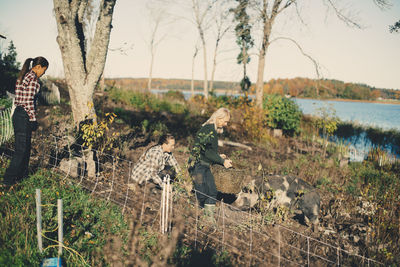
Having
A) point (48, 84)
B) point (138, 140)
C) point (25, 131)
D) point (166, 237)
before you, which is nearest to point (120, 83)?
point (48, 84)

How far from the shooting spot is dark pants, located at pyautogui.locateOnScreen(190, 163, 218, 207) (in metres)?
3.53

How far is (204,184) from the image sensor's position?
11.6 feet

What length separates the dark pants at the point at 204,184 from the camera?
353 cm

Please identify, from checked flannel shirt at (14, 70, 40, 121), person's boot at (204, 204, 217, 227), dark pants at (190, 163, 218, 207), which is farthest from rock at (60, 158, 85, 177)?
person's boot at (204, 204, 217, 227)

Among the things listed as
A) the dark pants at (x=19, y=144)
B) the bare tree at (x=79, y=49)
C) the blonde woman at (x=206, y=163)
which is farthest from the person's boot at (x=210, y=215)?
the bare tree at (x=79, y=49)

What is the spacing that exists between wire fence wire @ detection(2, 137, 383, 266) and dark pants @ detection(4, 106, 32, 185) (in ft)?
1.38

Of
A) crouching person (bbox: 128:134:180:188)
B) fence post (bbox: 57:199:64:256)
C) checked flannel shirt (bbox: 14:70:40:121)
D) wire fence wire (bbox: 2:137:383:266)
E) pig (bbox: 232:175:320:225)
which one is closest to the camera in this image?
fence post (bbox: 57:199:64:256)

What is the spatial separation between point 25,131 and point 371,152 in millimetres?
10995

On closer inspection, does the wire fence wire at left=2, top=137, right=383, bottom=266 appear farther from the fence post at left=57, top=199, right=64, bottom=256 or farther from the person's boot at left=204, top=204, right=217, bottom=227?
the fence post at left=57, top=199, right=64, bottom=256

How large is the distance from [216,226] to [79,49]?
4.27 meters

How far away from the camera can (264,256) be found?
3.19 meters

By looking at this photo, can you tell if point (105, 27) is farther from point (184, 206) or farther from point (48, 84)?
point (48, 84)

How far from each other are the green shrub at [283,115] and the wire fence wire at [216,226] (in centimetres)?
739

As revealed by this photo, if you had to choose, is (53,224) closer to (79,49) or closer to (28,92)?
(28,92)
